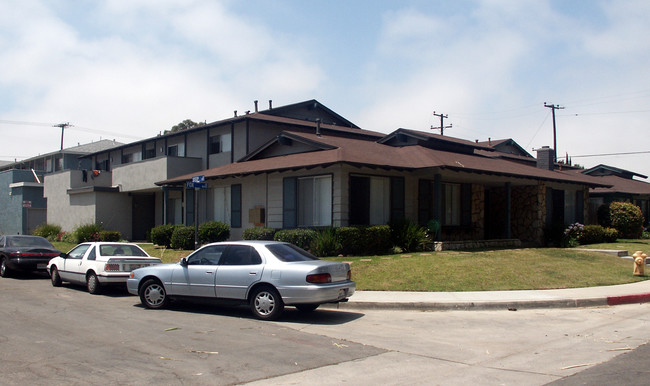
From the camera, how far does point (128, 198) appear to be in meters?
33.7

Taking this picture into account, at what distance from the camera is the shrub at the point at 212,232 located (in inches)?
898

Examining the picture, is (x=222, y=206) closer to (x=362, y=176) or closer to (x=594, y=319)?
(x=362, y=176)

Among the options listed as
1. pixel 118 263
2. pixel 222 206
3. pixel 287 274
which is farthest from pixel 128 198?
pixel 287 274

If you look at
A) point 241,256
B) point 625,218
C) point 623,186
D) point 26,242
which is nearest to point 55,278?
point 26,242

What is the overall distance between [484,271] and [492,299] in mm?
2979

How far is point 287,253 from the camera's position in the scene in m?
11.5

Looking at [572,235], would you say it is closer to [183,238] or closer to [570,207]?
[570,207]

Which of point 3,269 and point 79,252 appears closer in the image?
point 79,252

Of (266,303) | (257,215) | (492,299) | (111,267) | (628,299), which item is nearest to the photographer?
(266,303)

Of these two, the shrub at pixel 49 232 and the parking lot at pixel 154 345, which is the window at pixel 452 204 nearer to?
the parking lot at pixel 154 345

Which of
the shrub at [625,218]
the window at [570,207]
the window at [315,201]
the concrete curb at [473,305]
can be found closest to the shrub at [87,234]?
the window at [315,201]

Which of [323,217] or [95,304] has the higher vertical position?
[323,217]

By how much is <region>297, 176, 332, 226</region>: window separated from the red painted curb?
9.43 meters

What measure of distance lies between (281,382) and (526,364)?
331 cm
